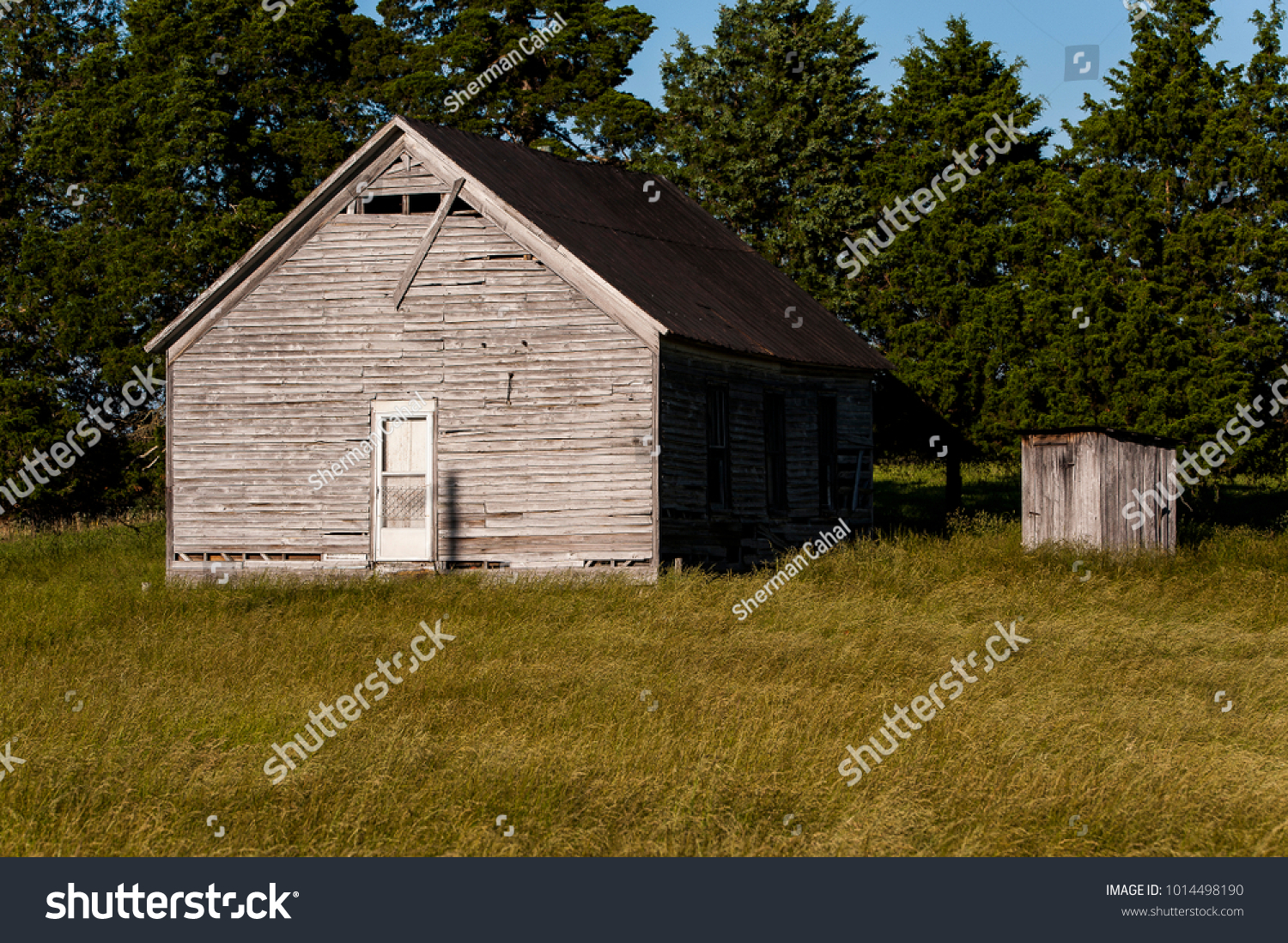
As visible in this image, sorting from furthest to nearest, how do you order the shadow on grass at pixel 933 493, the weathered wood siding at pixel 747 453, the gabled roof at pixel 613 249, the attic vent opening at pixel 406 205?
1. the shadow on grass at pixel 933 493
2. the attic vent opening at pixel 406 205
3. the weathered wood siding at pixel 747 453
4. the gabled roof at pixel 613 249

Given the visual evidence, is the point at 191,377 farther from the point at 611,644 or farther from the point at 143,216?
the point at 143,216

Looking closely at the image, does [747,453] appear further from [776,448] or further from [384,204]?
[384,204]

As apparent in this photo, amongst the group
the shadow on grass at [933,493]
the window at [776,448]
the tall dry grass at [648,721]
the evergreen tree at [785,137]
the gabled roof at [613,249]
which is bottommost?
the tall dry grass at [648,721]

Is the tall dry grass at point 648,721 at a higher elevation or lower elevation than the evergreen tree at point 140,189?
lower

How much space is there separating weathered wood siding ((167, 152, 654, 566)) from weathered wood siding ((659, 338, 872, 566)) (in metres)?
0.65

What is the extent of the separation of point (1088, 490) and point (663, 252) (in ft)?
23.7

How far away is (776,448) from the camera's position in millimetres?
21406

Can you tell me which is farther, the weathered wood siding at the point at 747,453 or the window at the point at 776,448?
the window at the point at 776,448

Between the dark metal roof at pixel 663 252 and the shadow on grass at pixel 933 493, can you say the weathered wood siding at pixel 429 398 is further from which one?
the shadow on grass at pixel 933 493

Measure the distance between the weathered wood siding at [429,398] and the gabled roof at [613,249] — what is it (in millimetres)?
355

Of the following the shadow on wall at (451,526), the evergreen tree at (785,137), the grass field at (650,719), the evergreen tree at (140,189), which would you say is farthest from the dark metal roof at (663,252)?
the evergreen tree at (140,189)

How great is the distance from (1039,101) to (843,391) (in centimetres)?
1276

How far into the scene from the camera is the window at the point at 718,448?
1942cm

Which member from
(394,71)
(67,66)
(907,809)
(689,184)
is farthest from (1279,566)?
(67,66)
